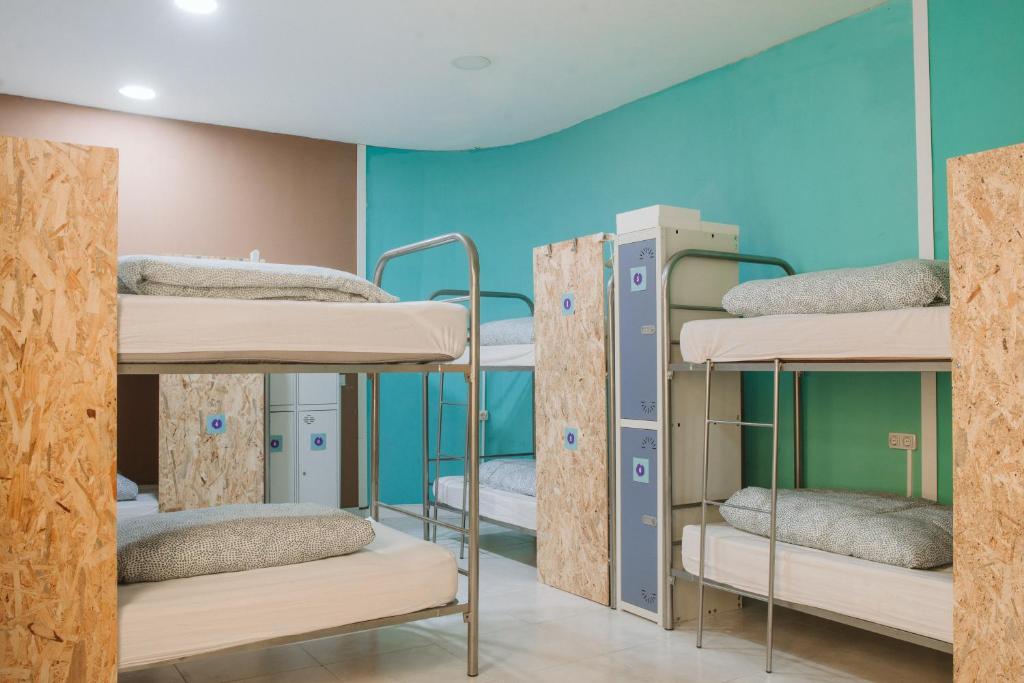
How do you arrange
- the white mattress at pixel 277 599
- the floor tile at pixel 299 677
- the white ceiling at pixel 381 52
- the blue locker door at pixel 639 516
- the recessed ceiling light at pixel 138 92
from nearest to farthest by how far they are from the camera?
the white mattress at pixel 277 599
the floor tile at pixel 299 677
the blue locker door at pixel 639 516
the white ceiling at pixel 381 52
the recessed ceiling light at pixel 138 92

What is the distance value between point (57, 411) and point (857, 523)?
2.54 metres

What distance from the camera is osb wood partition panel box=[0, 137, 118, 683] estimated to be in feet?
7.00

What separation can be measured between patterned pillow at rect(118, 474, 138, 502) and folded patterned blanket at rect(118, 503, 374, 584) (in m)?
1.91

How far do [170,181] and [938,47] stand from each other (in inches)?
173

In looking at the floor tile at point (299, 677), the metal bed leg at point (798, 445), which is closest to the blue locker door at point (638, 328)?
the metal bed leg at point (798, 445)

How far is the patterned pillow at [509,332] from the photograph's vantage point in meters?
4.62

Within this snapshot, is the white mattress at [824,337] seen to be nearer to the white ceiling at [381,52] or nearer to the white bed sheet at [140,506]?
the white ceiling at [381,52]

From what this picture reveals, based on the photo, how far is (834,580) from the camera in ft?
9.21

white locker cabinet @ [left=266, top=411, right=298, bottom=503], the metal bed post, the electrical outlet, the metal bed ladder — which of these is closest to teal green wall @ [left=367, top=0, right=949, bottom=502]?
the electrical outlet

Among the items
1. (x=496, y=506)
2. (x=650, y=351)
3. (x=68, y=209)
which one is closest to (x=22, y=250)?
(x=68, y=209)

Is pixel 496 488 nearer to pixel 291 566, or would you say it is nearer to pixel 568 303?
pixel 568 303

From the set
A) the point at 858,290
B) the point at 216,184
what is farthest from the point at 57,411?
the point at 216,184

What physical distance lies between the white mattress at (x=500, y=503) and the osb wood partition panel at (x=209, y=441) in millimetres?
1156

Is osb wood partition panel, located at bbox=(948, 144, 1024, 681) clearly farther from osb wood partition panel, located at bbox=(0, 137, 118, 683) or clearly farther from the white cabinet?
the white cabinet
